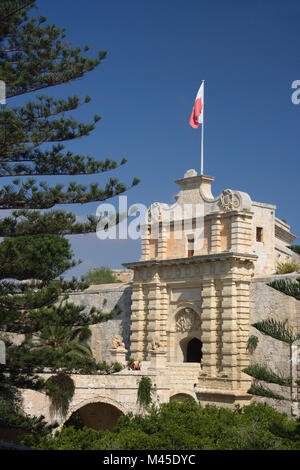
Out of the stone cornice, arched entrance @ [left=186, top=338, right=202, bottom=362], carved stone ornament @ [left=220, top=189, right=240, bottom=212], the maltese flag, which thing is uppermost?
the maltese flag

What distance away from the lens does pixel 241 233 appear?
22.5 meters

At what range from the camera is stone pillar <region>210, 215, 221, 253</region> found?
75.4 ft

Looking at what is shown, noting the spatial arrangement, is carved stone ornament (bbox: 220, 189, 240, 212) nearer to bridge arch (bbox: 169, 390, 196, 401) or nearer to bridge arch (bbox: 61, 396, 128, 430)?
bridge arch (bbox: 169, 390, 196, 401)

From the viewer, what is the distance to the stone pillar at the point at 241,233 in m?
22.4

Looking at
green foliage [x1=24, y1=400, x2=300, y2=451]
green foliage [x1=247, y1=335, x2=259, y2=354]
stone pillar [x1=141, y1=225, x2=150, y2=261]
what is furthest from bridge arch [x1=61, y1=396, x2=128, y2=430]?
stone pillar [x1=141, y1=225, x2=150, y2=261]

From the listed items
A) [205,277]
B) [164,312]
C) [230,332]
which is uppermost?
[205,277]

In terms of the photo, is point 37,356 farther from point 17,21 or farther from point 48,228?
point 17,21

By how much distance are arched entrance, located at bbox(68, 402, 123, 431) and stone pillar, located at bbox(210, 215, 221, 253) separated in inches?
248

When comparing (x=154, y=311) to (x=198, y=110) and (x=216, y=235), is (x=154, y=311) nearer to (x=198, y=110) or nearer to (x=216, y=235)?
(x=216, y=235)

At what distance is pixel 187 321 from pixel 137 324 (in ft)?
6.45

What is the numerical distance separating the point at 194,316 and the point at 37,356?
10014 millimetres

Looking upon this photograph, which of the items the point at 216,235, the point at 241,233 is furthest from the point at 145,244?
the point at 241,233

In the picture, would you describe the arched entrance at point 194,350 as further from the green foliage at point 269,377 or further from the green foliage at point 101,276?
the green foliage at point 101,276
